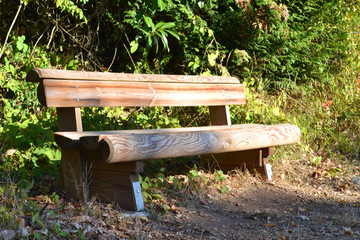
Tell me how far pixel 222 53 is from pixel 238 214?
3015mm

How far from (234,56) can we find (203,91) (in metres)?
1.81

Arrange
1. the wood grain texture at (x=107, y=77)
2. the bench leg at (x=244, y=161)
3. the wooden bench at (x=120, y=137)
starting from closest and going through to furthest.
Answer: the wooden bench at (x=120, y=137) → the wood grain texture at (x=107, y=77) → the bench leg at (x=244, y=161)

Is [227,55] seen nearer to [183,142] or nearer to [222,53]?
[222,53]

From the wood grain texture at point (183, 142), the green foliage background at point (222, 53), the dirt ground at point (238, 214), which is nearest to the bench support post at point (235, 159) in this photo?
the dirt ground at point (238, 214)

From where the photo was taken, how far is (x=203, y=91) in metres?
4.42

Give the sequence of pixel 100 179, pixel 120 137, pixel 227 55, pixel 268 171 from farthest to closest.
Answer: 1. pixel 227 55
2. pixel 268 171
3. pixel 100 179
4. pixel 120 137

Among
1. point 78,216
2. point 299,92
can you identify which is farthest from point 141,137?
point 299,92

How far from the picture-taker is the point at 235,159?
454cm

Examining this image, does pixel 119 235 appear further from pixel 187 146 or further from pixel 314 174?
pixel 314 174

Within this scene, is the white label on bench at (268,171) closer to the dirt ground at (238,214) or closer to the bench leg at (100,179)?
the dirt ground at (238,214)

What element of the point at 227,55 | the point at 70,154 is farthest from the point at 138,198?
the point at 227,55

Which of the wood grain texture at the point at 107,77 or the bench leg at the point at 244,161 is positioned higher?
the wood grain texture at the point at 107,77

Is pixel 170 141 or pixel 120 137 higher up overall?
pixel 120 137

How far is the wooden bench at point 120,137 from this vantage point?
2.94 m
